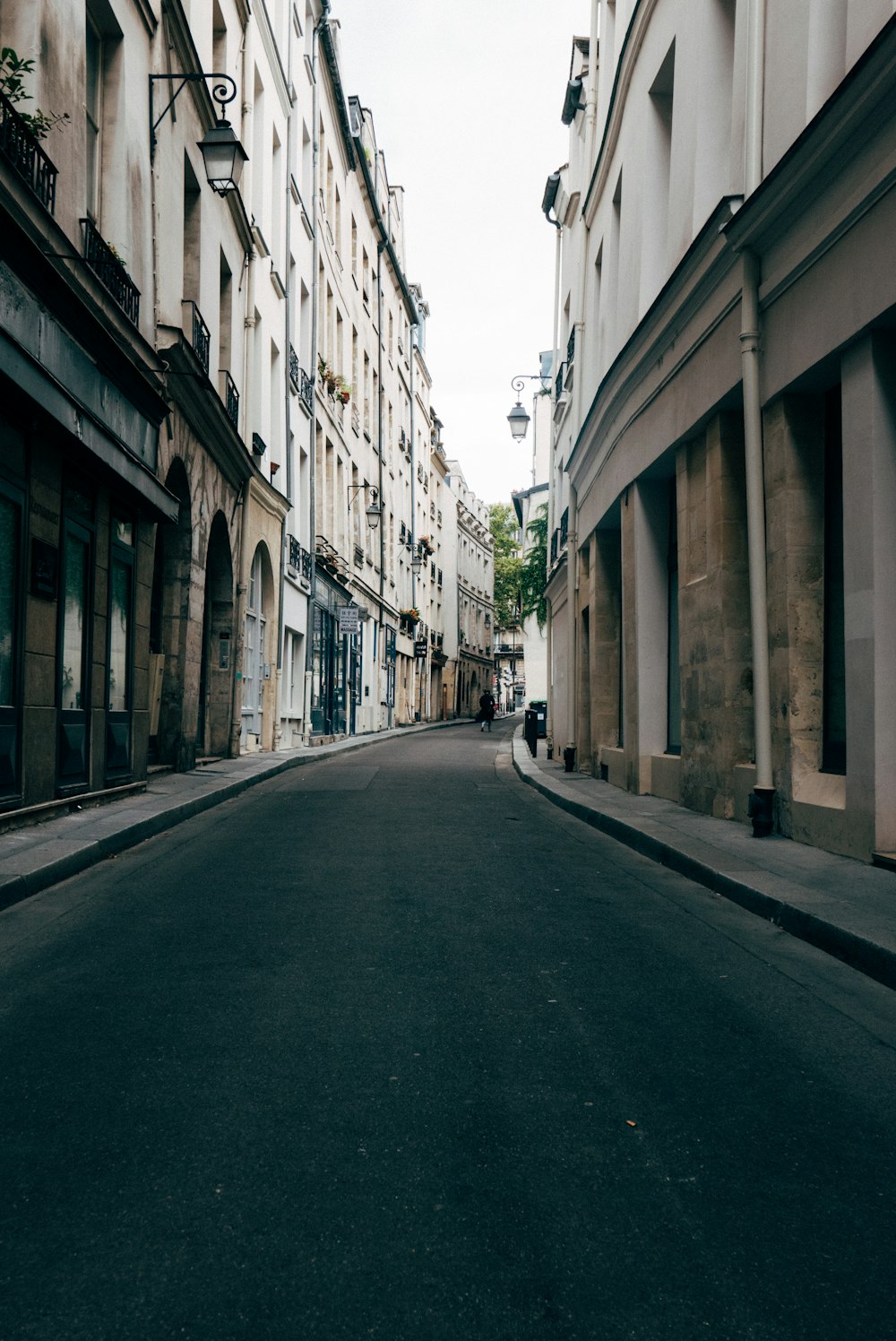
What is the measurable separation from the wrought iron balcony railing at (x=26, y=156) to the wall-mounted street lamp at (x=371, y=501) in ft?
73.4

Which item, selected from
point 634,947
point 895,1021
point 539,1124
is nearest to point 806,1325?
point 539,1124

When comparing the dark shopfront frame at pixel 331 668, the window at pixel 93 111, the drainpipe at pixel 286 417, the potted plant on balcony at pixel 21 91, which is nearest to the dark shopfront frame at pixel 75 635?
the potted plant on balcony at pixel 21 91

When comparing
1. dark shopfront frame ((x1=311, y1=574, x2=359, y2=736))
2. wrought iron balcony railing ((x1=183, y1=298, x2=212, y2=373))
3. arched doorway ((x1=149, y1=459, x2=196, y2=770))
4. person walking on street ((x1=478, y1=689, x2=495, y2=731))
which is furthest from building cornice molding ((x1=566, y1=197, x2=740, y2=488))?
person walking on street ((x1=478, y1=689, x2=495, y2=731))

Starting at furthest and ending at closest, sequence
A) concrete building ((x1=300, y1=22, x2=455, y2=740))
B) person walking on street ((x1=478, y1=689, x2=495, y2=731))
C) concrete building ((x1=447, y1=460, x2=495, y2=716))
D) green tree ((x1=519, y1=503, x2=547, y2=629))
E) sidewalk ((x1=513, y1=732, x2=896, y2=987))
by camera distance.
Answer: concrete building ((x1=447, y1=460, x2=495, y2=716)) → person walking on street ((x1=478, y1=689, x2=495, y2=731)) → green tree ((x1=519, y1=503, x2=547, y2=629)) → concrete building ((x1=300, y1=22, x2=455, y2=740)) → sidewalk ((x1=513, y1=732, x2=896, y2=987))

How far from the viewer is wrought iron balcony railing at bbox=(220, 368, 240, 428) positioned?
671 inches

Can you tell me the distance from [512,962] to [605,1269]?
8.29 feet

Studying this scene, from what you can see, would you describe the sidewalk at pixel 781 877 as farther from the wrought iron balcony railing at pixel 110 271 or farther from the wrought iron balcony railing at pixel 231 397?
the wrought iron balcony railing at pixel 231 397

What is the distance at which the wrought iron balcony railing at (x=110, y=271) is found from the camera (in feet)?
32.1

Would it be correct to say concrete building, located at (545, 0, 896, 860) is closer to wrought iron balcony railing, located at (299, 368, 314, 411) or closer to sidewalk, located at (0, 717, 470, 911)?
sidewalk, located at (0, 717, 470, 911)

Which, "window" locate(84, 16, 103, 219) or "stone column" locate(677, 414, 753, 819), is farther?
"window" locate(84, 16, 103, 219)

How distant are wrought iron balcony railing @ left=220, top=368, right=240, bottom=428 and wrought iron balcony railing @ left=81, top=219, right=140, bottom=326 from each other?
5400mm

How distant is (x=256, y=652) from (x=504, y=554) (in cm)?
6556

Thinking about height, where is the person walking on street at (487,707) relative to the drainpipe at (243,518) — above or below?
below

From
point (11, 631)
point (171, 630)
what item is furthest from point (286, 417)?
point (11, 631)
